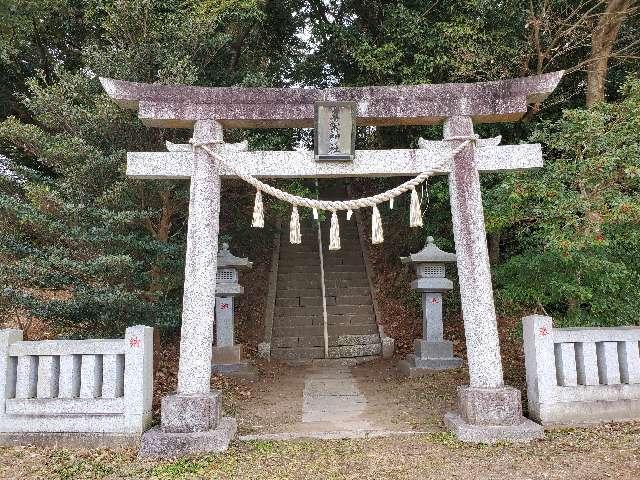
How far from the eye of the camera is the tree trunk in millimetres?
8453

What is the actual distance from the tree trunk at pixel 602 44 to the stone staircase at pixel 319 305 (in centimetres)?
624

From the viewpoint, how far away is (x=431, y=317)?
891cm

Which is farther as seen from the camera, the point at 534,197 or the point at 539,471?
the point at 534,197

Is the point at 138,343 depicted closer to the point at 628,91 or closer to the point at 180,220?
the point at 180,220

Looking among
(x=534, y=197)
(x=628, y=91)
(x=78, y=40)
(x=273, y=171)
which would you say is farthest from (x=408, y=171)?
(x=78, y=40)

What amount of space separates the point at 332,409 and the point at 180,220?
4.77 meters

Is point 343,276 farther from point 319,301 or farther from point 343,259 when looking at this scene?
point 319,301

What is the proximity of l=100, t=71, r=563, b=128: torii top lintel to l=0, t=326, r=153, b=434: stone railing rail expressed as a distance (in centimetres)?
257

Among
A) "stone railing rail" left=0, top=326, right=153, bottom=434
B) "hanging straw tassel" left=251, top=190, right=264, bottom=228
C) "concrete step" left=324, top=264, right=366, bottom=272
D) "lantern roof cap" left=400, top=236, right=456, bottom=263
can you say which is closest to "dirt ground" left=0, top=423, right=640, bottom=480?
"stone railing rail" left=0, top=326, right=153, bottom=434

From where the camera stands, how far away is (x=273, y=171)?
5641 millimetres

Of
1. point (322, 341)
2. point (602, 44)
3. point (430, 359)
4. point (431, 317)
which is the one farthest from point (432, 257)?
point (602, 44)

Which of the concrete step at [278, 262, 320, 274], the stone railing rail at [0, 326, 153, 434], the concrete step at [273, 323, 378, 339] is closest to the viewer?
the stone railing rail at [0, 326, 153, 434]

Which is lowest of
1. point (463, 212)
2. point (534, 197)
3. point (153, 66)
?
point (463, 212)

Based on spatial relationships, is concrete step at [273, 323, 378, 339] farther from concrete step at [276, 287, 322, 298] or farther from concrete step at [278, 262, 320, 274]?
concrete step at [278, 262, 320, 274]
